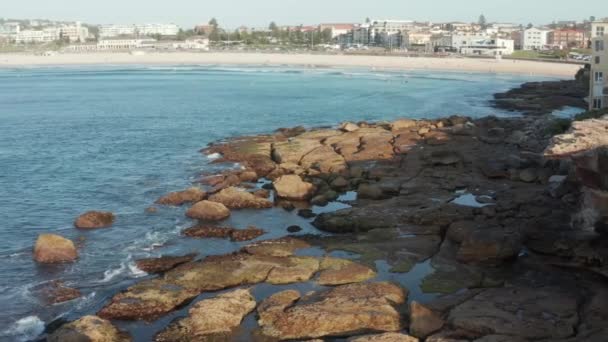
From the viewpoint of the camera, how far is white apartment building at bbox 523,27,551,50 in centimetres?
19262

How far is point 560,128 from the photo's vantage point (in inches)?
1641

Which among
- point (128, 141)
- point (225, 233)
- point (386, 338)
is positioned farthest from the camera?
point (128, 141)

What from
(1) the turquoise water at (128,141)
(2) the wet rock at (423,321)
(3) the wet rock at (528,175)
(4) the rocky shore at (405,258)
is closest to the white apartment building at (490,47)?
(1) the turquoise water at (128,141)

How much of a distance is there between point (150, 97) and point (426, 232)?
68075 millimetres

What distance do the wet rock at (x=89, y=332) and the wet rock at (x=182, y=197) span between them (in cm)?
1428

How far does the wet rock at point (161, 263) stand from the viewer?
78.5 feet

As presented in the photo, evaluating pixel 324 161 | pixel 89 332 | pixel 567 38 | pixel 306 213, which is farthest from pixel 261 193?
pixel 567 38

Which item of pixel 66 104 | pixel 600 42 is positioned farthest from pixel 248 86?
pixel 600 42

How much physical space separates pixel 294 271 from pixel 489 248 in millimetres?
7011

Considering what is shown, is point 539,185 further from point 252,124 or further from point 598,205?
point 252,124

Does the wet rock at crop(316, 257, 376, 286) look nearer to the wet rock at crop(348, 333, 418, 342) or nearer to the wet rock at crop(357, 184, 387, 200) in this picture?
the wet rock at crop(348, 333, 418, 342)

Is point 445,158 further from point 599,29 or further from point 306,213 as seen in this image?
point 599,29

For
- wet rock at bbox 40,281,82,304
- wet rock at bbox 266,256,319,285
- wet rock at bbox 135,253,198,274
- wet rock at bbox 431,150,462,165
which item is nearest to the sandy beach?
wet rock at bbox 431,150,462,165

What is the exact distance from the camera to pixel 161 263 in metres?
24.3
